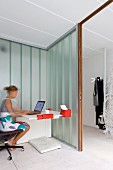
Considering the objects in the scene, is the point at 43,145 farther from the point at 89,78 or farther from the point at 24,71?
the point at 89,78

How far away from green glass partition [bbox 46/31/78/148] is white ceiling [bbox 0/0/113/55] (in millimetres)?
330

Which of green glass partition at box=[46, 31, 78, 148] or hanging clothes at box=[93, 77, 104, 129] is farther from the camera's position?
hanging clothes at box=[93, 77, 104, 129]

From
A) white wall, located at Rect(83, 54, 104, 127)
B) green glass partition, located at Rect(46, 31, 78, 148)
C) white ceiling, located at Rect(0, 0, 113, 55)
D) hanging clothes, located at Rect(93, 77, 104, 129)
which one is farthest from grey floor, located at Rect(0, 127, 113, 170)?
white ceiling, located at Rect(0, 0, 113, 55)

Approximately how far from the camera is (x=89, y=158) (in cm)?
238

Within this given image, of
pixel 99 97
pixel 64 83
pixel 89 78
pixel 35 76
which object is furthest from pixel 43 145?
pixel 89 78

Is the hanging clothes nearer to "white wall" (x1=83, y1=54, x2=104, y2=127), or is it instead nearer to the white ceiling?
"white wall" (x1=83, y1=54, x2=104, y2=127)

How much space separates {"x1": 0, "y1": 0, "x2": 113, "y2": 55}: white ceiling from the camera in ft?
6.98

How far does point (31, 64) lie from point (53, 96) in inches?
41.4

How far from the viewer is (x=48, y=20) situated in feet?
8.38

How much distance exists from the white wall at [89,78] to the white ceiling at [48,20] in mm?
1040

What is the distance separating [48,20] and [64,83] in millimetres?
1340

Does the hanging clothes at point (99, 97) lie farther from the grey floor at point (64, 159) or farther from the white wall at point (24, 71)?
the white wall at point (24, 71)

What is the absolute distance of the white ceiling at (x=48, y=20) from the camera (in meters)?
2.13

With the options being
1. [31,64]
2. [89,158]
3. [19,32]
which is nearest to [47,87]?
[31,64]
